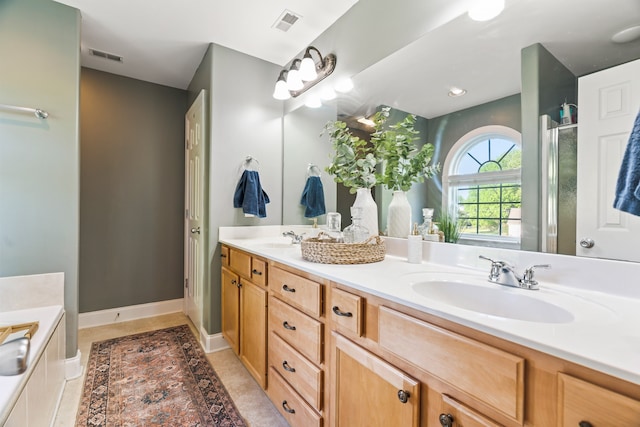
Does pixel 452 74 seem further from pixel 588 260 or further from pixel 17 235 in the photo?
pixel 17 235

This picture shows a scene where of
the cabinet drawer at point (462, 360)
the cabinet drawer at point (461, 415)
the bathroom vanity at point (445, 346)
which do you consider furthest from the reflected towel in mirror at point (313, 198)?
the cabinet drawer at point (461, 415)

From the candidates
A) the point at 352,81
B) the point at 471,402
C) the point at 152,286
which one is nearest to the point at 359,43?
the point at 352,81

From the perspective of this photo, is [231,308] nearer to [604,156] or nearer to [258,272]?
[258,272]

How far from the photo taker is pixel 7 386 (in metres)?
1.00

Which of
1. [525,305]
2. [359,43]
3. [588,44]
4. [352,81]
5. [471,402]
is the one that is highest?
[359,43]

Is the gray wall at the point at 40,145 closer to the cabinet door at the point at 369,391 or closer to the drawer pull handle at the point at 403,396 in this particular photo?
the cabinet door at the point at 369,391

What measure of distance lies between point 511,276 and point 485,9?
102 cm

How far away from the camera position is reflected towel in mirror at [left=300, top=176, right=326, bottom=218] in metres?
2.32

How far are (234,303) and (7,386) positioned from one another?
3.61ft

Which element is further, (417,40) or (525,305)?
(417,40)

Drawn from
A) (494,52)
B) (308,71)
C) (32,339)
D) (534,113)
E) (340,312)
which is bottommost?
(32,339)

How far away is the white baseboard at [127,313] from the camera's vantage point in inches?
105

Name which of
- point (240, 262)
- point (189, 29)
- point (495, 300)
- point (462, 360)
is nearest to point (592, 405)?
point (462, 360)

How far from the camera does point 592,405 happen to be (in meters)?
0.49
